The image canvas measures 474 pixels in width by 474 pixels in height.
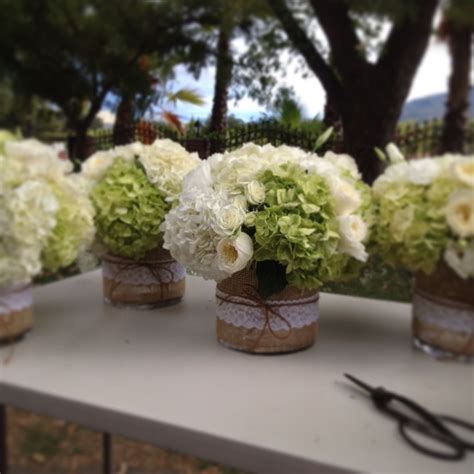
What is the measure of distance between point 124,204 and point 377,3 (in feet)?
1.36

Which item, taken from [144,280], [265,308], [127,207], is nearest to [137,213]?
[127,207]

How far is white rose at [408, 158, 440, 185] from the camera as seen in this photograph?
50cm

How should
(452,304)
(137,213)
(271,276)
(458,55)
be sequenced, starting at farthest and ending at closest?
(137,213), (271,276), (452,304), (458,55)

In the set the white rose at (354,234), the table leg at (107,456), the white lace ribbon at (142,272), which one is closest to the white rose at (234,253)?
the white rose at (354,234)

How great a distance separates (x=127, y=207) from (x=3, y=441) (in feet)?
1.05

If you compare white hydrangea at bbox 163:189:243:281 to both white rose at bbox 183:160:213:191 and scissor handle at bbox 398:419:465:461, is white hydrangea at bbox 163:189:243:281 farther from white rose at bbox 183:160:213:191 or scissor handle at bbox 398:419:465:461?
scissor handle at bbox 398:419:465:461

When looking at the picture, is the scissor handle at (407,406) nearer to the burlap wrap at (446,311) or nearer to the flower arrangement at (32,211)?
the burlap wrap at (446,311)

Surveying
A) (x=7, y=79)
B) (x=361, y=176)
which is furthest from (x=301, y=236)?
(x=7, y=79)

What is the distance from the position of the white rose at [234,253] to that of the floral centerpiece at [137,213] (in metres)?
0.14

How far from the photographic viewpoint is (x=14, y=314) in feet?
1.81

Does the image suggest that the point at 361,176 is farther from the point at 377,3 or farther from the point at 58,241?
the point at 58,241

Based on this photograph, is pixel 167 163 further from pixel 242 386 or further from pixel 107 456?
pixel 107 456

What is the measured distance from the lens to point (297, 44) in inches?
21.4

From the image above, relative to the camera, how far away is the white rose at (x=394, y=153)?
506 mm
